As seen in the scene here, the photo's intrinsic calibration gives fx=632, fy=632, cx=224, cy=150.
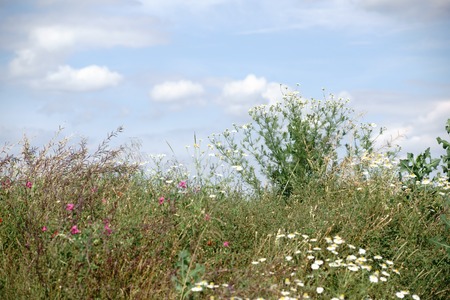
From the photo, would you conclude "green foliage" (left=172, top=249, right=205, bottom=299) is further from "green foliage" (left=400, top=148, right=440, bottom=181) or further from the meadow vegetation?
"green foliage" (left=400, top=148, right=440, bottom=181)

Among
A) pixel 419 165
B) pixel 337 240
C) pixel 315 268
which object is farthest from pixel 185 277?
pixel 419 165

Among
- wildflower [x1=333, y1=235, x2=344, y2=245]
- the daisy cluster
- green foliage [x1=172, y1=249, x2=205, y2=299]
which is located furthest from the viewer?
wildflower [x1=333, y1=235, x2=344, y2=245]

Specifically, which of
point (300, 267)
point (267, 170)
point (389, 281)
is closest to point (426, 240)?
point (389, 281)

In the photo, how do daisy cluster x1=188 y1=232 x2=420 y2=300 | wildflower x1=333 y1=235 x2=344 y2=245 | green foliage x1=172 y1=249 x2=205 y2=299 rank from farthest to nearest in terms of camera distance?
wildflower x1=333 y1=235 x2=344 y2=245, daisy cluster x1=188 y1=232 x2=420 y2=300, green foliage x1=172 y1=249 x2=205 y2=299

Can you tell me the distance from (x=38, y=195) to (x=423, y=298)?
11.3ft

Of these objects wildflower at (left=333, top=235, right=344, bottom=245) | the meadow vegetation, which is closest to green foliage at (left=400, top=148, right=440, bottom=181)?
the meadow vegetation

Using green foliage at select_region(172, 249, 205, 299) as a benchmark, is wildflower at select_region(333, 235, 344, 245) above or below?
above

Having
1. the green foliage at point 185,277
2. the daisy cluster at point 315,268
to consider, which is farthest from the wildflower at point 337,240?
the green foliage at point 185,277

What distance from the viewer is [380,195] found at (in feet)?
21.1

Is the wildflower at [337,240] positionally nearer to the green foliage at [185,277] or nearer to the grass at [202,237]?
the grass at [202,237]

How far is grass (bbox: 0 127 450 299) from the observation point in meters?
4.38

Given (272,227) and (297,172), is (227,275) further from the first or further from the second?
(297,172)

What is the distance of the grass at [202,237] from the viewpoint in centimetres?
438

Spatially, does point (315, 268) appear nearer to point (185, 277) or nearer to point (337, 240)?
point (337, 240)
